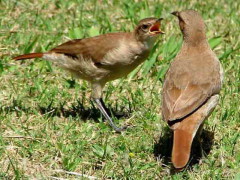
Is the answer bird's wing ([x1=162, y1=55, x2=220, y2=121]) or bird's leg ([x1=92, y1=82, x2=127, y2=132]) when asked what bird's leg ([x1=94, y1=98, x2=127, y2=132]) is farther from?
bird's wing ([x1=162, y1=55, x2=220, y2=121])

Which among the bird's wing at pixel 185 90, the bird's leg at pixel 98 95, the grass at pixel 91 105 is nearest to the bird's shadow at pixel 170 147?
the grass at pixel 91 105

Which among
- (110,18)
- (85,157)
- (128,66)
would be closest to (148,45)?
(128,66)

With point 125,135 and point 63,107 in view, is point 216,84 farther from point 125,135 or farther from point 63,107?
point 63,107

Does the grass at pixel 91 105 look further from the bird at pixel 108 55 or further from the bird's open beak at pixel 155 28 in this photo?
the bird's open beak at pixel 155 28

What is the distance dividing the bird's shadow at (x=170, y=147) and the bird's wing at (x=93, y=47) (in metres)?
1.10

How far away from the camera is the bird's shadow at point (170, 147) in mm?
6661

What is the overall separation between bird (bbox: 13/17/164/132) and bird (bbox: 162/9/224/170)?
1.24 ft

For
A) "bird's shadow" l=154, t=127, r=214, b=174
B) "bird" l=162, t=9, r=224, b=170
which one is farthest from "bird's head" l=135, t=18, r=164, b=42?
"bird's shadow" l=154, t=127, r=214, b=174

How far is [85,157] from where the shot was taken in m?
6.52

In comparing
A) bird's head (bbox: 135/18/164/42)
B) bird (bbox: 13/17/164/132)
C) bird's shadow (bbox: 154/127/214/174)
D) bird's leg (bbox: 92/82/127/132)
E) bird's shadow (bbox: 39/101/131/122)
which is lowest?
bird's shadow (bbox: 154/127/214/174)

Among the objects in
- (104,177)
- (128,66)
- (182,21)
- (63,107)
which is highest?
(182,21)

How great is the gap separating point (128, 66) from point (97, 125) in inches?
29.0

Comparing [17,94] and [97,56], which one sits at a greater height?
[97,56]

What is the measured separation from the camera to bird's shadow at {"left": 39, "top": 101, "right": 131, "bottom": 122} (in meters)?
7.41
